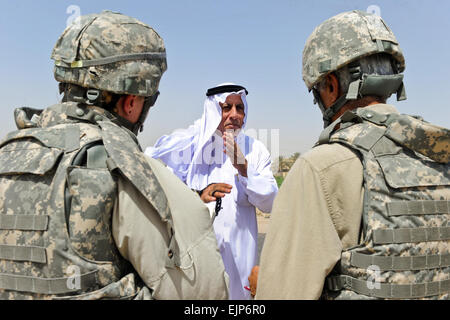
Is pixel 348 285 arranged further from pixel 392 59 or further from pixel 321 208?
pixel 392 59

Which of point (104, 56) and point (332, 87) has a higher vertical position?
point (104, 56)

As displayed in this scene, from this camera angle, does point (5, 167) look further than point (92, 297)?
Yes

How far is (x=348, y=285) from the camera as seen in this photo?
198cm

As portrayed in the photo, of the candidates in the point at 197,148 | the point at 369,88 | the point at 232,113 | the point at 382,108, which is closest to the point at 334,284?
the point at 382,108

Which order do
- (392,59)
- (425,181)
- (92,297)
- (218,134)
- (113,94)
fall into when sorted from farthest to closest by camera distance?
(218,134) < (392,59) < (113,94) < (425,181) < (92,297)

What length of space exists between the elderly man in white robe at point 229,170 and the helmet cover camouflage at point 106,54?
1674mm

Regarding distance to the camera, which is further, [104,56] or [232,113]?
[232,113]

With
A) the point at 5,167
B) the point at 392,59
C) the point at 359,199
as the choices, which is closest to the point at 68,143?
the point at 5,167

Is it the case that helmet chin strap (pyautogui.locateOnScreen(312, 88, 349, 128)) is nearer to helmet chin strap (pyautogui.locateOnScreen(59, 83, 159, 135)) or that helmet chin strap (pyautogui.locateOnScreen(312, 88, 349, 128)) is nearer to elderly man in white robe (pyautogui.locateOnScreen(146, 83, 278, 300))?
helmet chin strap (pyautogui.locateOnScreen(59, 83, 159, 135))

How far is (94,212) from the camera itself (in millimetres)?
1857

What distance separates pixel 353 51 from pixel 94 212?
1775 millimetres

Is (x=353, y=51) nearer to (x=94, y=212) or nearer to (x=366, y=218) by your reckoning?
(x=366, y=218)

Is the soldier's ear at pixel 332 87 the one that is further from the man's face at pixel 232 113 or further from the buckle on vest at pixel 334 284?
the man's face at pixel 232 113

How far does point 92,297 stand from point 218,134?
2.99 metres
